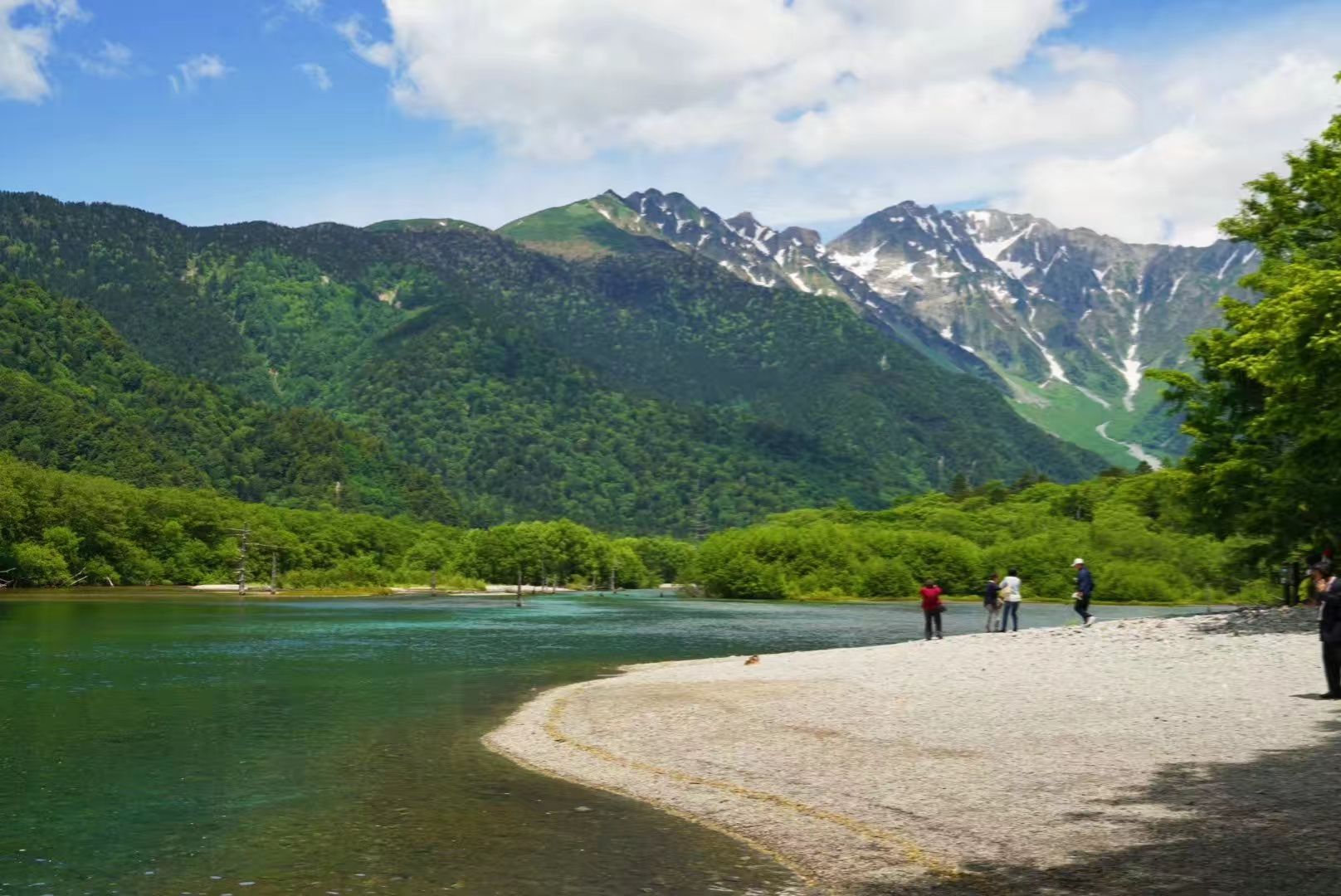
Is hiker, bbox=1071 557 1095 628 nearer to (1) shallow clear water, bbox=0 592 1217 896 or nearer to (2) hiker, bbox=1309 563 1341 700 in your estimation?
(1) shallow clear water, bbox=0 592 1217 896

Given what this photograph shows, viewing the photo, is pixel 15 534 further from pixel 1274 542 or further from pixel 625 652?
pixel 1274 542

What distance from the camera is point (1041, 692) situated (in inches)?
1289

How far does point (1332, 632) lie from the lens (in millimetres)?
27578

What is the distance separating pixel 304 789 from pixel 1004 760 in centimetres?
1540

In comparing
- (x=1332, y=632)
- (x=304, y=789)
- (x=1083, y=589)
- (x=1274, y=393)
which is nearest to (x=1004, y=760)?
(x=1332, y=632)

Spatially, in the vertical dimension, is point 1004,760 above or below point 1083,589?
below

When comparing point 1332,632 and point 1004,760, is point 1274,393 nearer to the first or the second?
point 1332,632

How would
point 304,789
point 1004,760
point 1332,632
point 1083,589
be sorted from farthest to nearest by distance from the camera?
point 1083,589 → point 1332,632 → point 304,789 → point 1004,760

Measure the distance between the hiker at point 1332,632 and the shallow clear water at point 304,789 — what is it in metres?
17.6

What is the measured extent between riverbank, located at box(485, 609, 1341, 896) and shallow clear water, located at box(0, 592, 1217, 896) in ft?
6.09

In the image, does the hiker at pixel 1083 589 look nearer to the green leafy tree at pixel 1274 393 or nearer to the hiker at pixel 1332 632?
the green leafy tree at pixel 1274 393

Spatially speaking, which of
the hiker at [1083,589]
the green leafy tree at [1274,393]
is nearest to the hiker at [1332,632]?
the green leafy tree at [1274,393]

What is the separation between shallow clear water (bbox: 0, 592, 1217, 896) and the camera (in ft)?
57.7

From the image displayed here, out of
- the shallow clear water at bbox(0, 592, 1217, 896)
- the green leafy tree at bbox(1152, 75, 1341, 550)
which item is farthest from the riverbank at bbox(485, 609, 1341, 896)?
the green leafy tree at bbox(1152, 75, 1341, 550)
